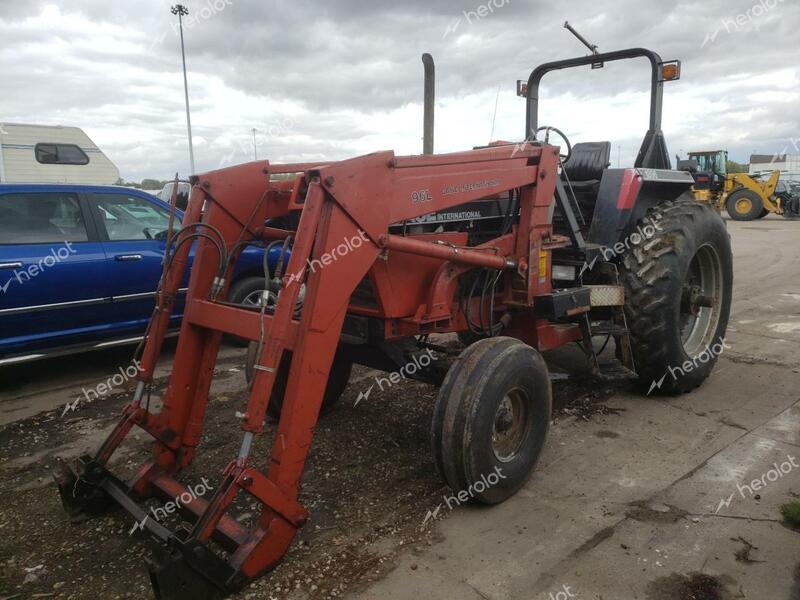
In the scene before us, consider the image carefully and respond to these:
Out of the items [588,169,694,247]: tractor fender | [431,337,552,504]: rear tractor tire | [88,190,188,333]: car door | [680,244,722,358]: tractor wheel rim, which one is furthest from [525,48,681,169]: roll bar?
[88,190,188,333]: car door

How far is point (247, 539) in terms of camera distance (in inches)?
101

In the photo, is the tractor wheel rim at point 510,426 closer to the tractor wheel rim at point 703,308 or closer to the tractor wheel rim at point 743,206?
the tractor wheel rim at point 703,308

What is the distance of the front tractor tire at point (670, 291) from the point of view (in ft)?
14.4

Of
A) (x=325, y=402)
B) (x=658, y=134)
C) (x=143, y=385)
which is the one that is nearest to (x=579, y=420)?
(x=325, y=402)

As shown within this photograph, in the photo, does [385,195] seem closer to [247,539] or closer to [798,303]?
[247,539]

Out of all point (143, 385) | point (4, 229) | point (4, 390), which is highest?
point (4, 229)

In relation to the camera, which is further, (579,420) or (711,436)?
(579,420)

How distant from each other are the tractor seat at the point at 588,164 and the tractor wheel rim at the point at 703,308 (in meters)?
1.07

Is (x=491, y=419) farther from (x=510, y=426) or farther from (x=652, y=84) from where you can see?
(x=652, y=84)

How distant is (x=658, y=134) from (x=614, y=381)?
2024 millimetres

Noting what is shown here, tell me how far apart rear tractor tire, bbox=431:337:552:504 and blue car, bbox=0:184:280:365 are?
373 cm

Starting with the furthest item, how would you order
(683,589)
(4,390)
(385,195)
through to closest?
(4,390), (385,195), (683,589)

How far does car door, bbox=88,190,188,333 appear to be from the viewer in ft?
18.3

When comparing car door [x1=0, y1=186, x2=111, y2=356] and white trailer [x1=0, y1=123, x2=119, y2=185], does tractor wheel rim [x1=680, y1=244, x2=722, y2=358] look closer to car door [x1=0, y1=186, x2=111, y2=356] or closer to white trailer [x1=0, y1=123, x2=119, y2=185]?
car door [x1=0, y1=186, x2=111, y2=356]
